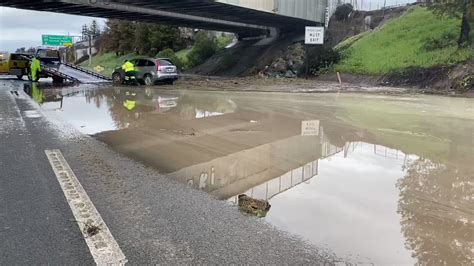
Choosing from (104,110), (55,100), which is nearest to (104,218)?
(104,110)

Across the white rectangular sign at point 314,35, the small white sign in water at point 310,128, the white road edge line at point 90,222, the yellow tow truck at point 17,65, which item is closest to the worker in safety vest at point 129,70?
the yellow tow truck at point 17,65

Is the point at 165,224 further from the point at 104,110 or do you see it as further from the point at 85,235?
the point at 104,110

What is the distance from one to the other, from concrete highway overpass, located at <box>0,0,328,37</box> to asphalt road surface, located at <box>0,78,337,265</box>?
2300 centimetres

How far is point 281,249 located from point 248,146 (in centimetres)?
499

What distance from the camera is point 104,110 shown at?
1479 cm

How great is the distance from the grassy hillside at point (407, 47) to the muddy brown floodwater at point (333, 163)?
44.1 feet

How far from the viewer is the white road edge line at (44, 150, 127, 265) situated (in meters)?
3.86

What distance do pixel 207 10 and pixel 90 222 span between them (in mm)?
31436

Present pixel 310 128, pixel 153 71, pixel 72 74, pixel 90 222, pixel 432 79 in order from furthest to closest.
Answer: pixel 72 74 < pixel 153 71 < pixel 432 79 < pixel 310 128 < pixel 90 222

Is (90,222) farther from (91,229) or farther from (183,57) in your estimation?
(183,57)

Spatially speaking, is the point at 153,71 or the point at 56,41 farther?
the point at 56,41

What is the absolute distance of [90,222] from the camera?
4.62 m

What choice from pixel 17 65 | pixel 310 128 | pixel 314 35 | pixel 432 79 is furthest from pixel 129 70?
pixel 310 128

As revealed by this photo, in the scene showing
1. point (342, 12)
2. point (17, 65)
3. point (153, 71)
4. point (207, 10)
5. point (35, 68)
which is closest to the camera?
point (153, 71)
